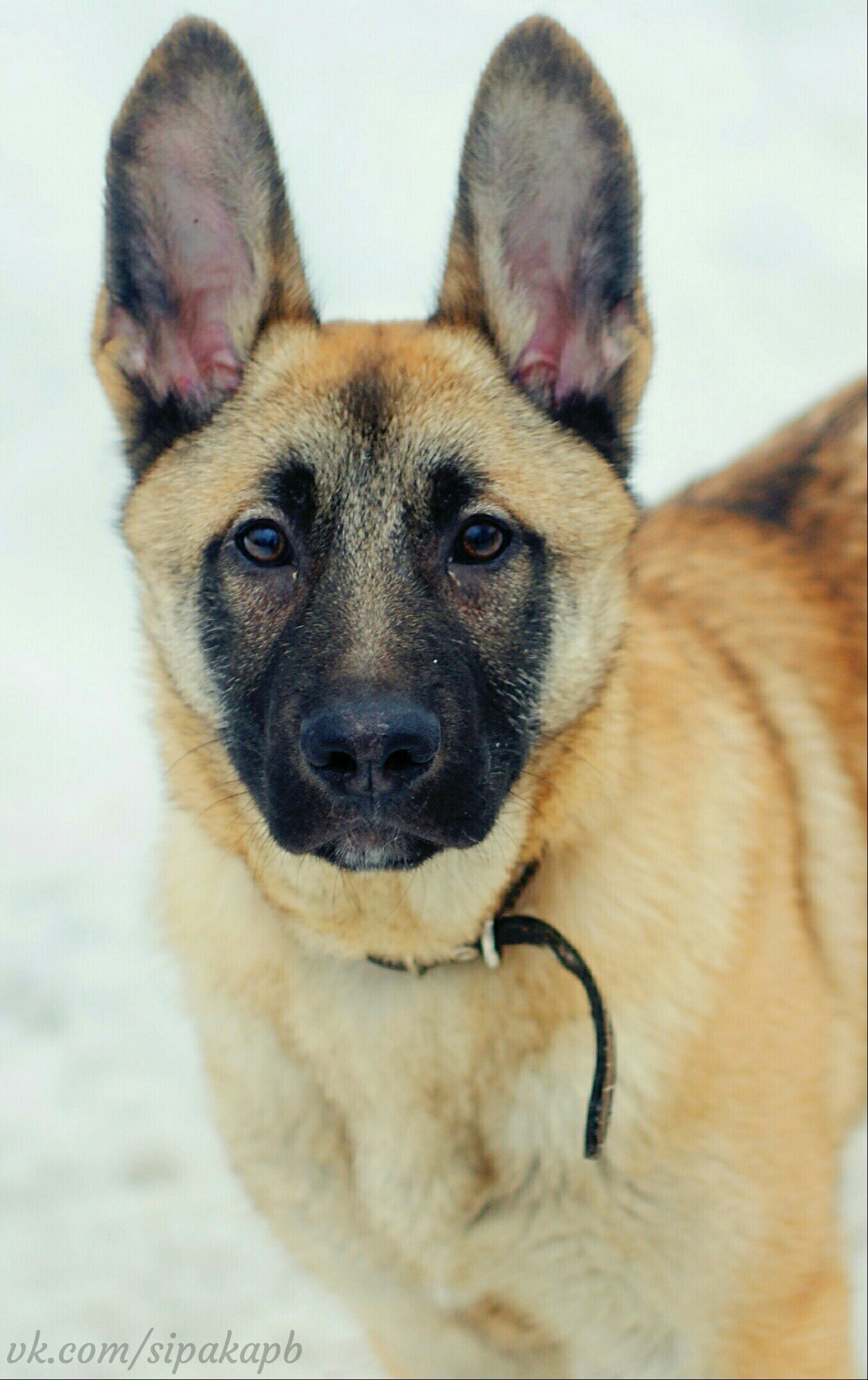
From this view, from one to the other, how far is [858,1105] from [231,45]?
264 cm

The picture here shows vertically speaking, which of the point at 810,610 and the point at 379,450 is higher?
the point at 379,450

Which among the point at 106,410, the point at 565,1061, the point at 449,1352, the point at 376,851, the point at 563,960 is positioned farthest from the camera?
the point at 106,410

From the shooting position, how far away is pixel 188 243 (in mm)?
2463

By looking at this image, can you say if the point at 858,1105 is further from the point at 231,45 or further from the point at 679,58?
the point at 679,58

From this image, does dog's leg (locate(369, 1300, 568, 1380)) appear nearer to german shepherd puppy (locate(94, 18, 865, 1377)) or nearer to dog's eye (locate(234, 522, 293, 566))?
german shepherd puppy (locate(94, 18, 865, 1377))

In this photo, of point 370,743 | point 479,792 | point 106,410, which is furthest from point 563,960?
point 106,410

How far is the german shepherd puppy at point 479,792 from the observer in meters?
2.28

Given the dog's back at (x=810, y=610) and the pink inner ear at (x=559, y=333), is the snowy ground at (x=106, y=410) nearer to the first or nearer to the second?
the pink inner ear at (x=559, y=333)

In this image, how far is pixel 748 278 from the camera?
21.3 feet

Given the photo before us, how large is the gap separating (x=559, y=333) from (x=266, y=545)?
72 cm

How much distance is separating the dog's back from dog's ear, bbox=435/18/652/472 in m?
0.56

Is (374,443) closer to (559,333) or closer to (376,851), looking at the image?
(559,333)

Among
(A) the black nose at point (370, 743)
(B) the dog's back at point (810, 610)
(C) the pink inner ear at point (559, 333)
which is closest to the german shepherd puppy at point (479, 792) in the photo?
(C) the pink inner ear at point (559, 333)

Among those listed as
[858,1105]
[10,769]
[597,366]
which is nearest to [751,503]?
[597,366]
